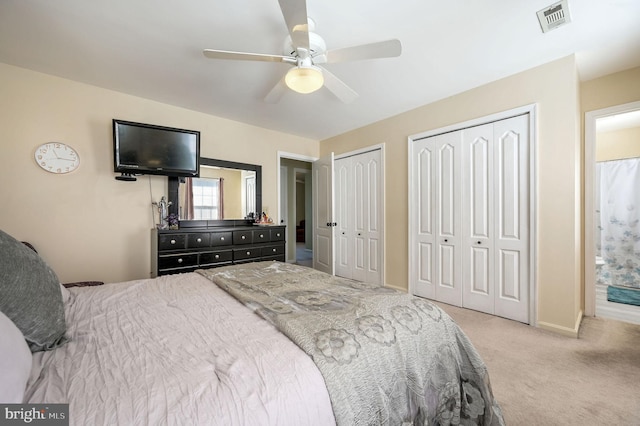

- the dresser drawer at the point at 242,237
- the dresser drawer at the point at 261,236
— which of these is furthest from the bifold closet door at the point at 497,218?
the dresser drawer at the point at 242,237

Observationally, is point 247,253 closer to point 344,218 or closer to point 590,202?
point 344,218

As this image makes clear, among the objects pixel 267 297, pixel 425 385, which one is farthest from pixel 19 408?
pixel 425 385

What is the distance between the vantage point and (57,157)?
263 cm

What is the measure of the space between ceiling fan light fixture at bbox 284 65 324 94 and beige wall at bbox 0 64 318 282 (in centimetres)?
233

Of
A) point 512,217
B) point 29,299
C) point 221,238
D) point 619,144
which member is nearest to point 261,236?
point 221,238

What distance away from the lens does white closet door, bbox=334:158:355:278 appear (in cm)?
431

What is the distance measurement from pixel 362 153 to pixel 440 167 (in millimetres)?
1309

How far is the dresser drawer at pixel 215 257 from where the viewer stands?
3074 millimetres

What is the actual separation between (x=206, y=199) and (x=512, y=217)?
12.0ft

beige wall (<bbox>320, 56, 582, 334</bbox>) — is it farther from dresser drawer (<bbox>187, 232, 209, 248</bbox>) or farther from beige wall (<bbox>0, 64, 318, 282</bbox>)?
beige wall (<bbox>0, 64, 318, 282</bbox>)

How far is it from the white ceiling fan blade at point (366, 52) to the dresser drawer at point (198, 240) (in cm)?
234

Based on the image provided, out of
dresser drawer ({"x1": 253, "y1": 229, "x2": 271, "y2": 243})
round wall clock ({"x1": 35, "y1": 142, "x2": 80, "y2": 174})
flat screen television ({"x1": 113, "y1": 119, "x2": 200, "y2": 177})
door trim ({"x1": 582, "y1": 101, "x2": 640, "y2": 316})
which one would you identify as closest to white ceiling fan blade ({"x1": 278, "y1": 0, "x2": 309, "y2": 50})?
flat screen television ({"x1": 113, "y1": 119, "x2": 200, "y2": 177})

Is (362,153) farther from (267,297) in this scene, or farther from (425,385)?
(425,385)

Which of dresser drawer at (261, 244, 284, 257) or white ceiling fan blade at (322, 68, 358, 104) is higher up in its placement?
white ceiling fan blade at (322, 68, 358, 104)
